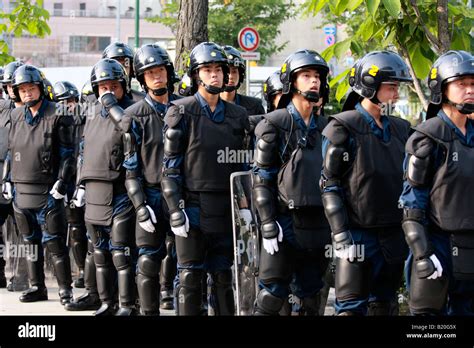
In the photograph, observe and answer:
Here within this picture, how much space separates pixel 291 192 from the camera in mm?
7391

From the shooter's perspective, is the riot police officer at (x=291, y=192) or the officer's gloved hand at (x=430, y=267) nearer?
the officer's gloved hand at (x=430, y=267)

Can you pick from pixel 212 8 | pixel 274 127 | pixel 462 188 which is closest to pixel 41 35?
pixel 274 127

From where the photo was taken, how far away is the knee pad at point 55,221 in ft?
33.6

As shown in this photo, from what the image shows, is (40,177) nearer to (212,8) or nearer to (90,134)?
(90,134)

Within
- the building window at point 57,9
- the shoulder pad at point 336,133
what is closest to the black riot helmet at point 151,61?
the shoulder pad at point 336,133

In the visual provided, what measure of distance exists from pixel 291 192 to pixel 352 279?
3.20 ft

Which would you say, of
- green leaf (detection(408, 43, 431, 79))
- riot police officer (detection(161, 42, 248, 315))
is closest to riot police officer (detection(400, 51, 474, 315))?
green leaf (detection(408, 43, 431, 79))

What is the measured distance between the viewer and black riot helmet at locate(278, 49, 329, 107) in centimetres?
752

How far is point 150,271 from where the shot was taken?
334 inches

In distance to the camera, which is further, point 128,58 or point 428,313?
point 128,58

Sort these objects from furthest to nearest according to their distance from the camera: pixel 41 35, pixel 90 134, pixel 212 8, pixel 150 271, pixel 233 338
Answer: pixel 212 8 → pixel 41 35 → pixel 90 134 → pixel 150 271 → pixel 233 338

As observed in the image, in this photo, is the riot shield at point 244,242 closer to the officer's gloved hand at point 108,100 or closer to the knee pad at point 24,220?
the officer's gloved hand at point 108,100

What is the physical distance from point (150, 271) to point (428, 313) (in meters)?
2.94

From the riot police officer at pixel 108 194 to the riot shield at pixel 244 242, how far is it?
118 cm
